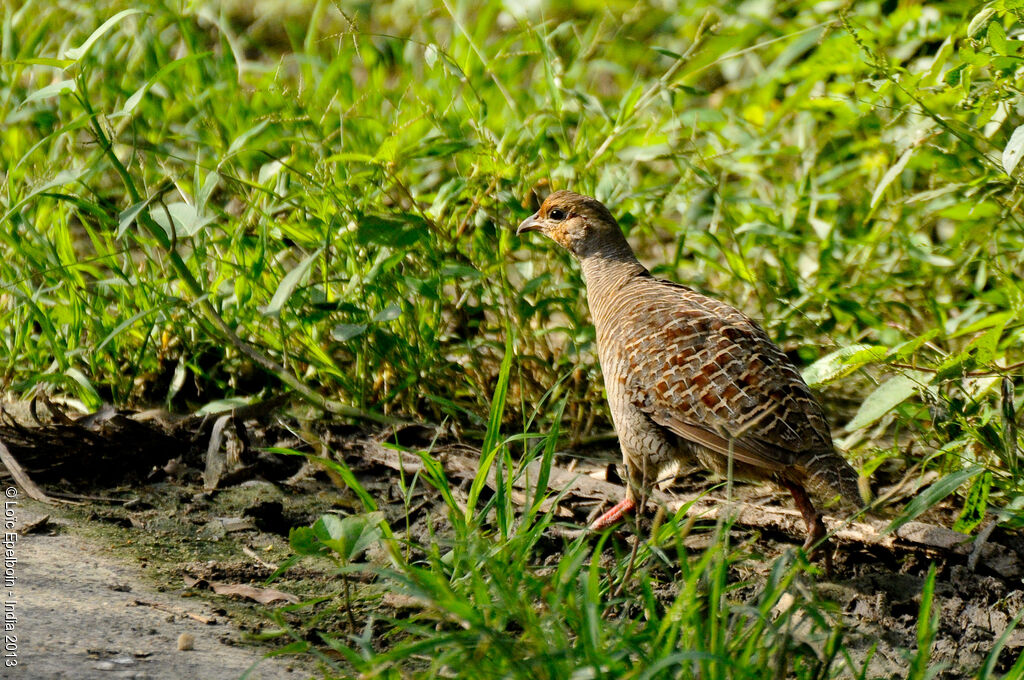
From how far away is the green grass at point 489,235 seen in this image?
3.82 m

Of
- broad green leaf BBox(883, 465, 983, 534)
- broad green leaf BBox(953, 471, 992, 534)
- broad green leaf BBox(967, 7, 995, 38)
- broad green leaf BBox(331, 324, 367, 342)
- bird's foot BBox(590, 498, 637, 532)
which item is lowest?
bird's foot BBox(590, 498, 637, 532)

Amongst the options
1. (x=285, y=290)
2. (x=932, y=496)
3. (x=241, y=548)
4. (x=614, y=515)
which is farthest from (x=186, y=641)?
(x=932, y=496)

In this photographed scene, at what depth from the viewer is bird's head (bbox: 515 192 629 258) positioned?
4773 millimetres

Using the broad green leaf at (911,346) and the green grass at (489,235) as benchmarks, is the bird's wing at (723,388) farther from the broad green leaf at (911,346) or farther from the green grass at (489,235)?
the broad green leaf at (911,346)

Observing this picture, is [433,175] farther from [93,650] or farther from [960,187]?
[93,650]

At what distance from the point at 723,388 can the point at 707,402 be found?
0.07 meters

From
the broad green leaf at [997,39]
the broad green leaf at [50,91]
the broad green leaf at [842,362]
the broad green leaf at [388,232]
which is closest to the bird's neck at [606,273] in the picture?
the broad green leaf at [388,232]

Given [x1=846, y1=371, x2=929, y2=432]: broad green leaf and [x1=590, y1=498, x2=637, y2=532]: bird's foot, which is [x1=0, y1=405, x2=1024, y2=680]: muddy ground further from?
[x1=846, y1=371, x2=929, y2=432]: broad green leaf

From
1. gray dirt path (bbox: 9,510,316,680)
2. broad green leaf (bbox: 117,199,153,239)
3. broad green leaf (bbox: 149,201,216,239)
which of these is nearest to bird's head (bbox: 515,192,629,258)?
broad green leaf (bbox: 149,201,216,239)

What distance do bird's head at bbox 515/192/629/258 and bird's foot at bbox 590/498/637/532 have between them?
4.33 feet

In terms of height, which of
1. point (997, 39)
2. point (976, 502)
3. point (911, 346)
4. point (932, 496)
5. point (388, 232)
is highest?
point (997, 39)

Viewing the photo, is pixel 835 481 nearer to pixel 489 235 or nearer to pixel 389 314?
pixel 389 314

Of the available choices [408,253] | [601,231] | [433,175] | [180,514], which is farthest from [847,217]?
[180,514]

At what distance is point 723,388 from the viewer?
12.1ft
